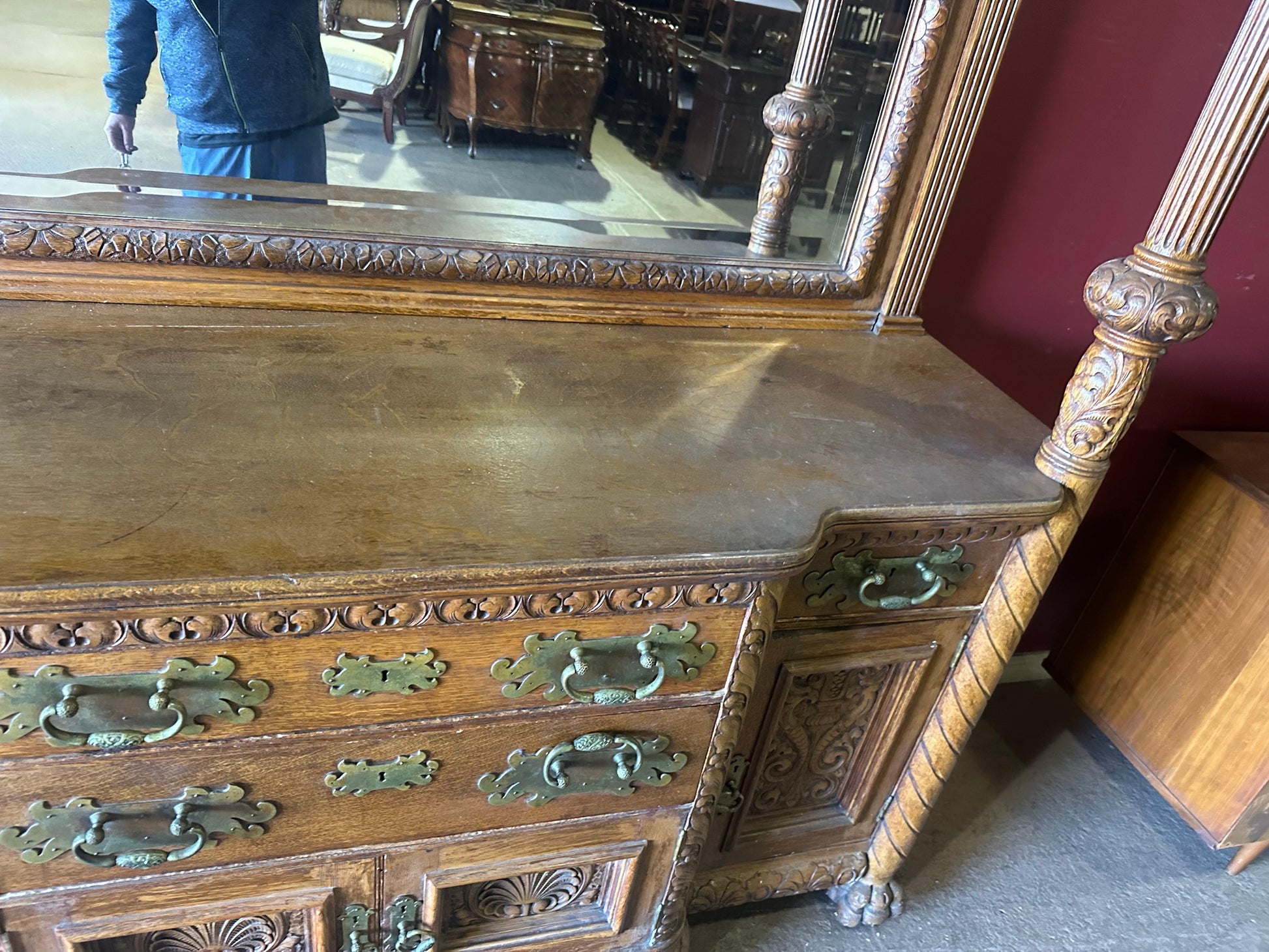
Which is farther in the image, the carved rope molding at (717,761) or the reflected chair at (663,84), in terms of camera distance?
the reflected chair at (663,84)

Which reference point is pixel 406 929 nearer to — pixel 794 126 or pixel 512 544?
pixel 512 544

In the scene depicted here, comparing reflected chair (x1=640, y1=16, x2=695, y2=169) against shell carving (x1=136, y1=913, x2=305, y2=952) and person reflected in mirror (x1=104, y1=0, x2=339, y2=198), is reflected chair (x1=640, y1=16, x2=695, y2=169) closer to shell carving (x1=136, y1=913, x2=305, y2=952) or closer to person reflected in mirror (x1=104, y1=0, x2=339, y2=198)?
person reflected in mirror (x1=104, y1=0, x2=339, y2=198)

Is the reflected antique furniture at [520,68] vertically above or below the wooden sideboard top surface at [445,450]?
above

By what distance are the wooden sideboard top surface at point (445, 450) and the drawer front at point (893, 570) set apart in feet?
0.20

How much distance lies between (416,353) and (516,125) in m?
0.36

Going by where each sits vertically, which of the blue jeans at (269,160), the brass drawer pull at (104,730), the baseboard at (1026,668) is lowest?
the baseboard at (1026,668)

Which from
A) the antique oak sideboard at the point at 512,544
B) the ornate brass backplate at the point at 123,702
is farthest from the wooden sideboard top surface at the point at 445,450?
the ornate brass backplate at the point at 123,702

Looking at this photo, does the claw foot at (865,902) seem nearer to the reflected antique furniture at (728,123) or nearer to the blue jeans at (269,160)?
the reflected antique furniture at (728,123)

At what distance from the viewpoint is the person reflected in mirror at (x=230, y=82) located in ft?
3.57

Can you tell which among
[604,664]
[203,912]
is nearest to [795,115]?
[604,664]

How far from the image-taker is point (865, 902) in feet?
5.30

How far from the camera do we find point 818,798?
151 centimetres


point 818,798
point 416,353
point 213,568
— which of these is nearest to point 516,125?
point 416,353

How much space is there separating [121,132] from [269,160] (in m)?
0.17
